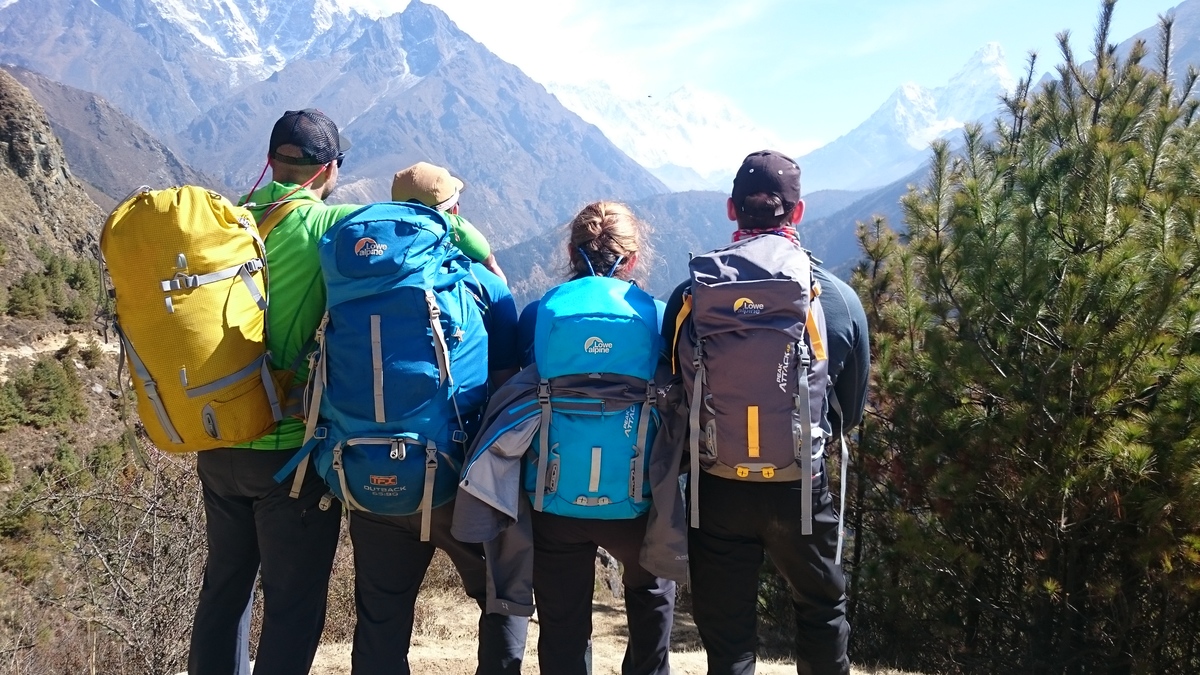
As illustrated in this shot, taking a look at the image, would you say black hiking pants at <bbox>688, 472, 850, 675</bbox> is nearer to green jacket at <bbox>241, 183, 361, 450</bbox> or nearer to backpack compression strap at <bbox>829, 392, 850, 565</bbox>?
backpack compression strap at <bbox>829, 392, 850, 565</bbox>

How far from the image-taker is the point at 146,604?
7.86 m

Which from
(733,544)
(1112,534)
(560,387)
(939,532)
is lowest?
(939,532)

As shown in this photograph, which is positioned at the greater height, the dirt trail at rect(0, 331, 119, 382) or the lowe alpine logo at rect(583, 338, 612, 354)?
the lowe alpine logo at rect(583, 338, 612, 354)

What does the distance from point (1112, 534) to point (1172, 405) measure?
1596mm

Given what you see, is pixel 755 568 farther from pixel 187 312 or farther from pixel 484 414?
pixel 187 312

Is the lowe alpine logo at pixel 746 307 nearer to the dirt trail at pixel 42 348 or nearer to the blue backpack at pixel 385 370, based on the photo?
the blue backpack at pixel 385 370

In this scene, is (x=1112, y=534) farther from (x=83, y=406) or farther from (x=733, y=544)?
(x=83, y=406)

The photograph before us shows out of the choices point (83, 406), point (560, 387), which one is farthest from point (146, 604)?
point (83, 406)

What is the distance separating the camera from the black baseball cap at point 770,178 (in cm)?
288

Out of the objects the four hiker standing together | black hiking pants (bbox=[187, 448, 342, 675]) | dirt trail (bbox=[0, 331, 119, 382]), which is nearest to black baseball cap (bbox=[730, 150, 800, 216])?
the four hiker standing together

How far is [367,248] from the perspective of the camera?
2.61 m

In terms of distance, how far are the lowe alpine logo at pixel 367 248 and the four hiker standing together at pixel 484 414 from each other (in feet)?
0.05

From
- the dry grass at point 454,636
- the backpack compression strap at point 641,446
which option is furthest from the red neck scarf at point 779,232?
the dry grass at point 454,636

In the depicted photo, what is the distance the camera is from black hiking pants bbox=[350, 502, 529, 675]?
2818 millimetres
